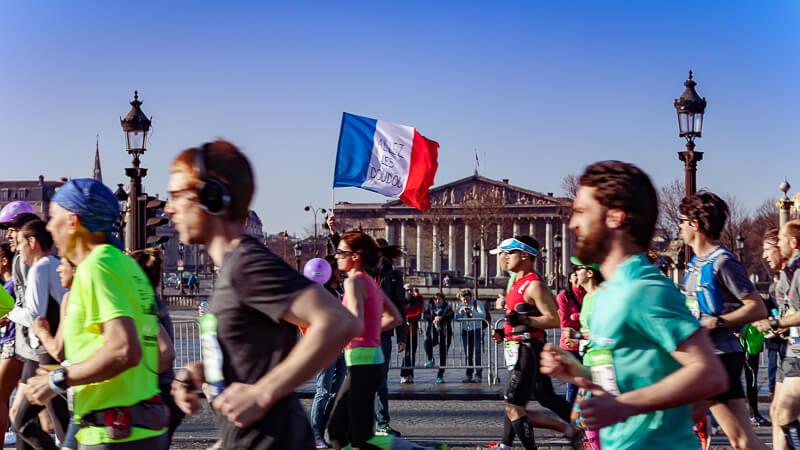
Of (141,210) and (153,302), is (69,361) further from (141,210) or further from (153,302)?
(141,210)

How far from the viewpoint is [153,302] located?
3275 millimetres

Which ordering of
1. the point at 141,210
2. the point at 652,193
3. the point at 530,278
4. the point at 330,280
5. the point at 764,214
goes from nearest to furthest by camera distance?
1. the point at 652,193
2. the point at 530,278
3. the point at 330,280
4. the point at 141,210
5. the point at 764,214

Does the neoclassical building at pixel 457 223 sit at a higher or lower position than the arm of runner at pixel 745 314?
higher

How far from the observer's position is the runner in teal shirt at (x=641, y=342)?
2.53 m

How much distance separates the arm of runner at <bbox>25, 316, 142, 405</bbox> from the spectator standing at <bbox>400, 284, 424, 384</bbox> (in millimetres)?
10066

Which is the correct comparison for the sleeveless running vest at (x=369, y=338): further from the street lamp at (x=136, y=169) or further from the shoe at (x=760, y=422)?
the street lamp at (x=136, y=169)

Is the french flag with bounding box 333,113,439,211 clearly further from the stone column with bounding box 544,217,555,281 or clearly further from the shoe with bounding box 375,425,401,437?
the stone column with bounding box 544,217,555,281

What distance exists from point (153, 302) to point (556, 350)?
4.49ft

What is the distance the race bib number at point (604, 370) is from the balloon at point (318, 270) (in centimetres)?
577

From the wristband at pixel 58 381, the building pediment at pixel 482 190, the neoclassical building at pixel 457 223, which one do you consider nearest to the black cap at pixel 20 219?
the wristband at pixel 58 381

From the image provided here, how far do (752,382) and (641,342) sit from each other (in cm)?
753

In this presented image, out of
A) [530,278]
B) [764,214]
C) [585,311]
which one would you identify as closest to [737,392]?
[585,311]

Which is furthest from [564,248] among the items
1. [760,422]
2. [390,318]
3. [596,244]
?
[596,244]

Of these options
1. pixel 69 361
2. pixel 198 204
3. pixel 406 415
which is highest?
pixel 198 204
